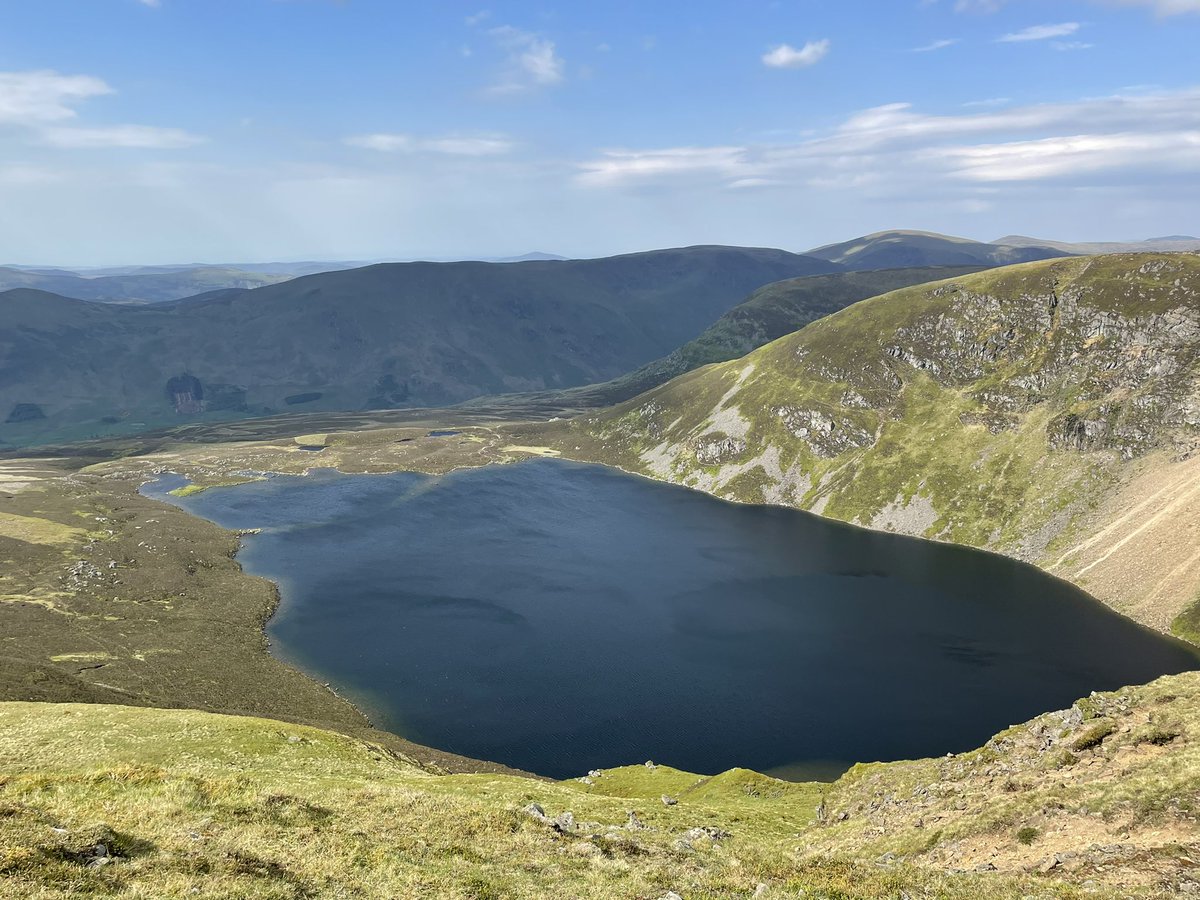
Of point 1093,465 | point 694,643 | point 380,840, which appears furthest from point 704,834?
point 1093,465

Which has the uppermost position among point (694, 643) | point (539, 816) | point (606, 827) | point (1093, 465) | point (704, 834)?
point (1093, 465)

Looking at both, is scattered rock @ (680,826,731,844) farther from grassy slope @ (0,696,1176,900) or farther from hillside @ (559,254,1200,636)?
hillside @ (559,254,1200,636)

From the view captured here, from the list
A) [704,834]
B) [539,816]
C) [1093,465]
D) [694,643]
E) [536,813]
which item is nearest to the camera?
[539,816]

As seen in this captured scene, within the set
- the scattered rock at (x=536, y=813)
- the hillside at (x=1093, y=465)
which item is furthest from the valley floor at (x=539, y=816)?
the hillside at (x=1093, y=465)

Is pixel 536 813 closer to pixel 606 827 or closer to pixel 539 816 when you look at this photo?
pixel 539 816

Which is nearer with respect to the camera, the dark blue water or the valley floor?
the valley floor

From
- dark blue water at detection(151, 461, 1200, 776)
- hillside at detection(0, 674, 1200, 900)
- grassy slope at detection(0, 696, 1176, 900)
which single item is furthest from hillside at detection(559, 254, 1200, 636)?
grassy slope at detection(0, 696, 1176, 900)

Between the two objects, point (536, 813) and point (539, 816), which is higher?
point (539, 816)
